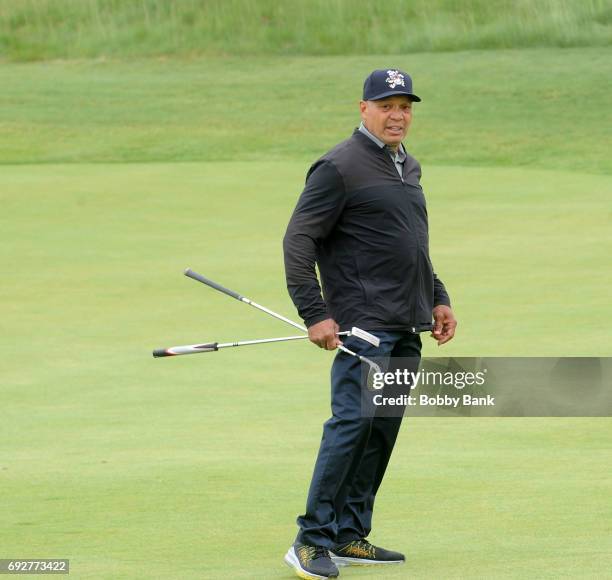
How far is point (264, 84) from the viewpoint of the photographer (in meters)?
29.9

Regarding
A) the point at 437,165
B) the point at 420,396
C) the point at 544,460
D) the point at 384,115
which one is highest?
the point at 384,115

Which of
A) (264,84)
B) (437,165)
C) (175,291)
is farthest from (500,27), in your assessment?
(175,291)

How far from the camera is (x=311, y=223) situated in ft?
17.6

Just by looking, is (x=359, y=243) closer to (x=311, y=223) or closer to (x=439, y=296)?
(x=311, y=223)

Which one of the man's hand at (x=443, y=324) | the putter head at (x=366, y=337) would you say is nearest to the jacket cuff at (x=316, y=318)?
the putter head at (x=366, y=337)

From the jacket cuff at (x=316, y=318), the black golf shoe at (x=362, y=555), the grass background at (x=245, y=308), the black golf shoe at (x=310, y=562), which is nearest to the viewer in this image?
the black golf shoe at (x=310, y=562)

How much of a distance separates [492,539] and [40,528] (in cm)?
161

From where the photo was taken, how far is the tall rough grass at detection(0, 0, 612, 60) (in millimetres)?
33156

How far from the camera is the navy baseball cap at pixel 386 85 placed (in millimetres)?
5484

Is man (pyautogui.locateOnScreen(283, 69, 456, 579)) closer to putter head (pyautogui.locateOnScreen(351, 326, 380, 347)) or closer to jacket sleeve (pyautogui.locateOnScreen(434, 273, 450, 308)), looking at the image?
putter head (pyautogui.locateOnScreen(351, 326, 380, 347))

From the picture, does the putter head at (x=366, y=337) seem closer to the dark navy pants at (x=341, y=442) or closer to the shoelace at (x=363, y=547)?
the dark navy pants at (x=341, y=442)

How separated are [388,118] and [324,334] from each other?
0.78 meters

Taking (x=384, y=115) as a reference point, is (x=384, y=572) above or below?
below

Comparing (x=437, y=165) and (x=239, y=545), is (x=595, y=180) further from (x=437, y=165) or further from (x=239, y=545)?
(x=239, y=545)
